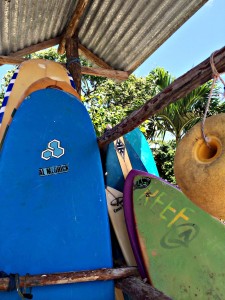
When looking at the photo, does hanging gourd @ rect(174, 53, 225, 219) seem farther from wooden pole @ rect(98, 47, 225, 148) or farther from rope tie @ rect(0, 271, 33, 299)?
rope tie @ rect(0, 271, 33, 299)

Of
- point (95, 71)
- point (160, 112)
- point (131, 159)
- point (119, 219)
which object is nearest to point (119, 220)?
point (119, 219)

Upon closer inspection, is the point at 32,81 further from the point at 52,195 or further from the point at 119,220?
the point at 119,220

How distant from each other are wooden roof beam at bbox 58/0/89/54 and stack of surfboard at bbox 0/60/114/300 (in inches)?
46.9

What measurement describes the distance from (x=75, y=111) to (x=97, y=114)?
347cm

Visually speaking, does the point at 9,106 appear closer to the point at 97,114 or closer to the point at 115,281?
the point at 115,281

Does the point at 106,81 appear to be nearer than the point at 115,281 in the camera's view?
No

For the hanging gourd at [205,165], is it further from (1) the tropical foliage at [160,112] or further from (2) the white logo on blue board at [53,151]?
(1) the tropical foliage at [160,112]

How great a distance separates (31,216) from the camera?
7.16 feet

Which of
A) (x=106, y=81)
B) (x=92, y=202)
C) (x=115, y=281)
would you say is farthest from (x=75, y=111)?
(x=106, y=81)

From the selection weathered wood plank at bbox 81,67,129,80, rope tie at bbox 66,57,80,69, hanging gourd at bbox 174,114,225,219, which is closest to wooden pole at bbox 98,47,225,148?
hanging gourd at bbox 174,114,225,219

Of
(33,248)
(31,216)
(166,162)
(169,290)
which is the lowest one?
(169,290)

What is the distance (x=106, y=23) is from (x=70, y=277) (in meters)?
2.55

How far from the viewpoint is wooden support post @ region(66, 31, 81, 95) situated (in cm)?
355

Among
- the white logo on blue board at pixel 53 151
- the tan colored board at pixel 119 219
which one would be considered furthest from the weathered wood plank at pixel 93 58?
the white logo on blue board at pixel 53 151
